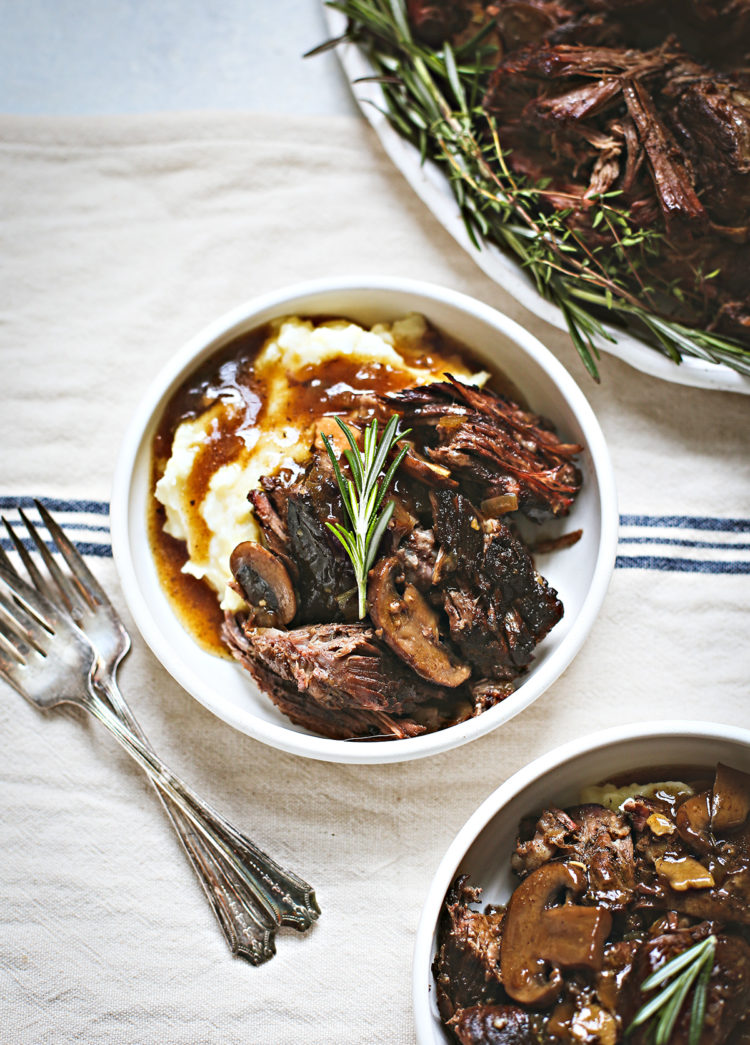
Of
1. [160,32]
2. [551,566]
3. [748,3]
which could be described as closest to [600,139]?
[748,3]

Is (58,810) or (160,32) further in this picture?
(160,32)

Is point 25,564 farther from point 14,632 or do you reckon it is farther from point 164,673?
point 164,673

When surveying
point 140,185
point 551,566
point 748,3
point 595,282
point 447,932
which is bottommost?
point 447,932

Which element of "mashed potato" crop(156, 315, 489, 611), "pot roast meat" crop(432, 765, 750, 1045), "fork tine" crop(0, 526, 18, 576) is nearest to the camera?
"pot roast meat" crop(432, 765, 750, 1045)

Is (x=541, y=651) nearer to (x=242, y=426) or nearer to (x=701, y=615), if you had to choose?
(x=701, y=615)

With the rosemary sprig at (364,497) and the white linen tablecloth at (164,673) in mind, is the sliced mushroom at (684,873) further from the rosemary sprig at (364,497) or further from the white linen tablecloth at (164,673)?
the rosemary sprig at (364,497)

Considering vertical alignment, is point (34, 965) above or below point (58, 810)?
below

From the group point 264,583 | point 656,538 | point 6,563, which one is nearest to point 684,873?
point 656,538

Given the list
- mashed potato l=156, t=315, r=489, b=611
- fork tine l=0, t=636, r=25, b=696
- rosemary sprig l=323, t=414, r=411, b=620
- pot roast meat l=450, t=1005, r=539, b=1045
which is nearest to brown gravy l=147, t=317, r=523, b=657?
mashed potato l=156, t=315, r=489, b=611

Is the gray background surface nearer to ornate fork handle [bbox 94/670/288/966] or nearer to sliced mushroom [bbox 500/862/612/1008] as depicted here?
ornate fork handle [bbox 94/670/288/966]
